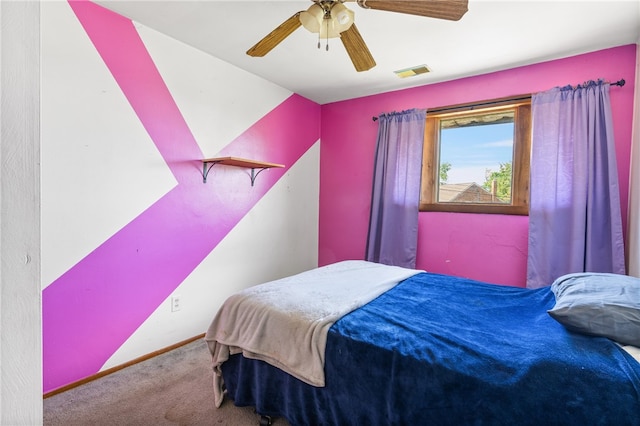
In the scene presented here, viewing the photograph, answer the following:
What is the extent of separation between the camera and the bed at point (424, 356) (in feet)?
3.43

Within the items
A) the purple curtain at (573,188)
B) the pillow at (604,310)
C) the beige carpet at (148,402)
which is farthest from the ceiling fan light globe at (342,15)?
the beige carpet at (148,402)

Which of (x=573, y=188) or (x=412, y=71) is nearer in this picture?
(x=573, y=188)

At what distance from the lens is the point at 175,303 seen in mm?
2521

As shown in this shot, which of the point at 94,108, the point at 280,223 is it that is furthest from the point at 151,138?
the point at 280,223

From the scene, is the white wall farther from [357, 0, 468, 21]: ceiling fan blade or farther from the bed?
[357, 0, 468, 21]: ceiling fan blade

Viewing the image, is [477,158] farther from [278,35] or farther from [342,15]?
[278,35]

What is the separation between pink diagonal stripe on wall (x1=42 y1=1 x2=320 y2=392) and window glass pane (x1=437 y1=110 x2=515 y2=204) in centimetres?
200

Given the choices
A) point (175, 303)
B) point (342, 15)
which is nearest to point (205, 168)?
point (175, 303)

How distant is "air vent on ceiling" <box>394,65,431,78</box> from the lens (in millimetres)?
2824

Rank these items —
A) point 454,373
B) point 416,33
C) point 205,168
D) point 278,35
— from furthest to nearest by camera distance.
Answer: point 205,168, point 416,33, point 278,35, point 454,373

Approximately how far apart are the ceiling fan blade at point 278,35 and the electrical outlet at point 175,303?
190 cm

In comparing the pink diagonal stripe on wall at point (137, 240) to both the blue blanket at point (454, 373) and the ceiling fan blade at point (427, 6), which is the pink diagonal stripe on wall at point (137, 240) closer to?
the blue blanket at point (454, 373)

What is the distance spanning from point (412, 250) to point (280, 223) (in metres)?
1.42

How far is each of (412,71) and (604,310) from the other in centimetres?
238
